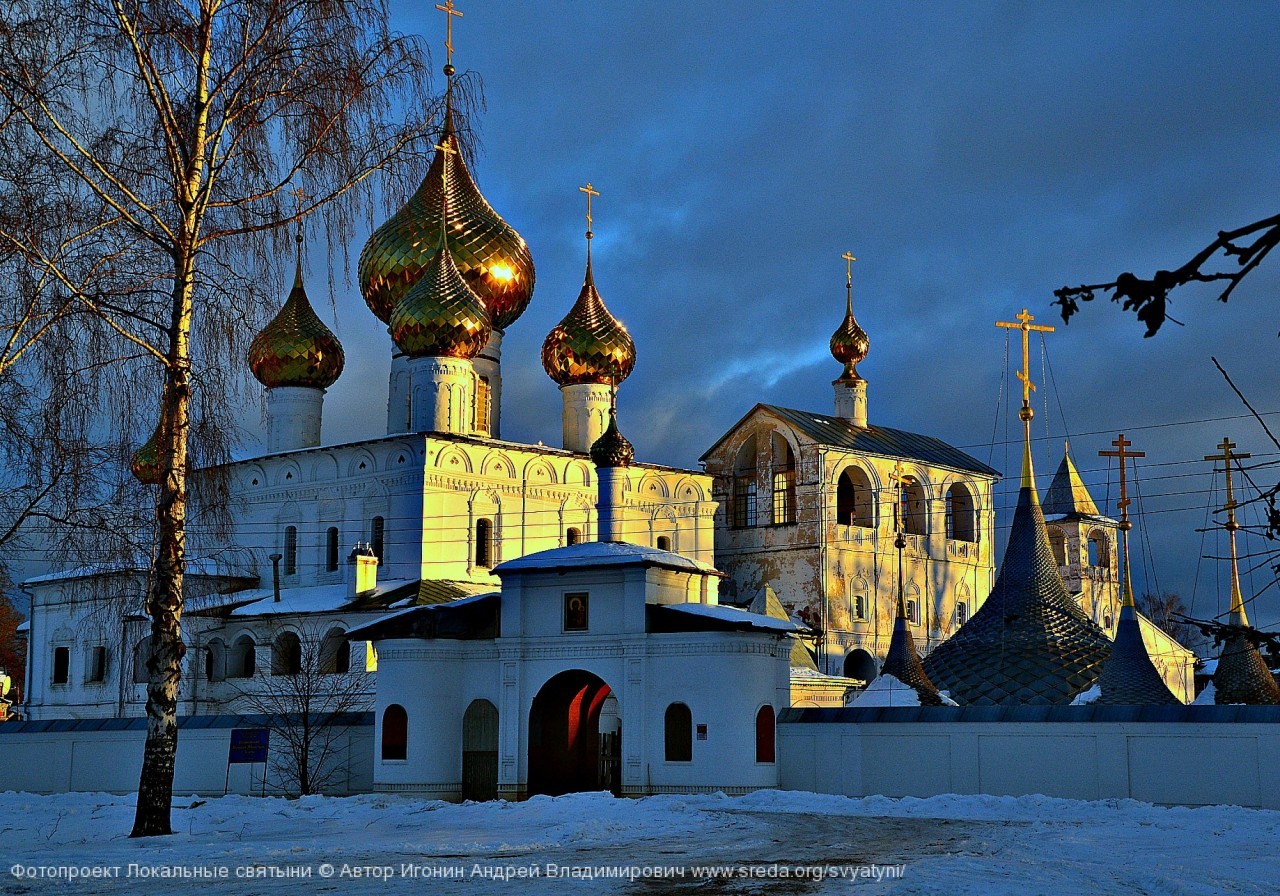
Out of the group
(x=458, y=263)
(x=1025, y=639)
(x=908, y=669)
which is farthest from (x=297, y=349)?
(x=1025, y=639)

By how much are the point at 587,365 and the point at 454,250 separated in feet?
11.6

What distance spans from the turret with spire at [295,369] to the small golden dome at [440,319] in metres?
3.13

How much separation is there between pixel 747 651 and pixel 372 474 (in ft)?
42.9

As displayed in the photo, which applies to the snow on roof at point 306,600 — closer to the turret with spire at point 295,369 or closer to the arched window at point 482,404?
the turret with spire at point 295,369

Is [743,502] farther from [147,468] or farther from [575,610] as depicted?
[147,468]

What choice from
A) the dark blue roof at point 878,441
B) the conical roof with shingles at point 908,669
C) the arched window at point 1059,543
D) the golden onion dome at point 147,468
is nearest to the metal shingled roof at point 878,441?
the dark blue roof at point 878,441

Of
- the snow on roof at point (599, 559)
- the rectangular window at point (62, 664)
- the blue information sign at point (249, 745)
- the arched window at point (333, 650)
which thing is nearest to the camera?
the snow on roof at point (599, 559)

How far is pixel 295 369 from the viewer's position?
31219 millimetres

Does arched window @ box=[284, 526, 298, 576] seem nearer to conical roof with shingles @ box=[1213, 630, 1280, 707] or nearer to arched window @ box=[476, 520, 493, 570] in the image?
arched window @ box=[476, 520, 493, 570]

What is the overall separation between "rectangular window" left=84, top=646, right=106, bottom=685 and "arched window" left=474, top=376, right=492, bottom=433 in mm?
8868

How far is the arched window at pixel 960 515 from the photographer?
125 ft

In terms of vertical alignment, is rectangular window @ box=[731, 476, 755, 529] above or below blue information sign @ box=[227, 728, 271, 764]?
above

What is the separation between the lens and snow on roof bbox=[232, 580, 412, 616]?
2697 centimetres

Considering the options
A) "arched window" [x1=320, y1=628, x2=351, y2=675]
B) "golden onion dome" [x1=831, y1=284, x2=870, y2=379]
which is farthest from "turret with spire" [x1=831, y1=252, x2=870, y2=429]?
"arched window" [x1=320, y1=628, x2=351, y2=675]
